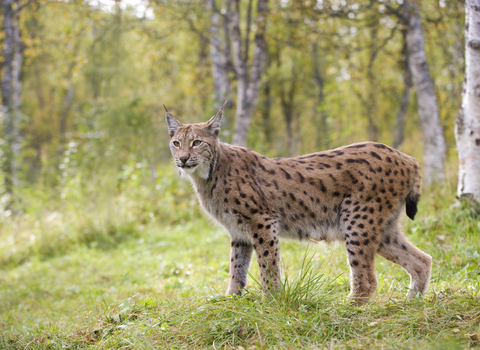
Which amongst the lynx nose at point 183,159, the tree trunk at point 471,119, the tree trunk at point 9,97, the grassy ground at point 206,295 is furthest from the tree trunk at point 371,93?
the tree trunk at point 9,97

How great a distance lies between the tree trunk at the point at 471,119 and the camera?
582 cm

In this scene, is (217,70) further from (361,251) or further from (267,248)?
(361,251)

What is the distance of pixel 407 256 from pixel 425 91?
641 cm

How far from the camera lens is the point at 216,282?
561 centimetres

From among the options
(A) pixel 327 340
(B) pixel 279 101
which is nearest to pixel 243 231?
(A) pixel 327 340

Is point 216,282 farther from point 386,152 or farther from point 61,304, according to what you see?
point 386,152

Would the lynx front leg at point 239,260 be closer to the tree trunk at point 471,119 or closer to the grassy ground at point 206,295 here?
the grassy ground at point 206,295

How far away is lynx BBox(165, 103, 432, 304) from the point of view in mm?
4527

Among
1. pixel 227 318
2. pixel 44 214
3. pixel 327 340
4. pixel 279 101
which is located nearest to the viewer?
pixel 327 340

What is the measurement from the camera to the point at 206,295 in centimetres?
452

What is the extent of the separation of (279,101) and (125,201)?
60.8ft

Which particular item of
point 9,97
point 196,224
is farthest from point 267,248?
point 9,97

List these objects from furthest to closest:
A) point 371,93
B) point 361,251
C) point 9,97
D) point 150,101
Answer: point 150,101, point 9,97, point 371,93, point 361,251

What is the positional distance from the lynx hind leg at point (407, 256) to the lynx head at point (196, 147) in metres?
2.27
